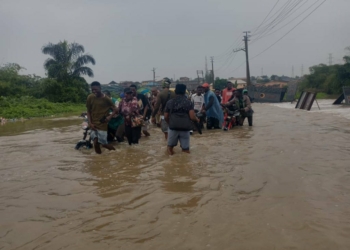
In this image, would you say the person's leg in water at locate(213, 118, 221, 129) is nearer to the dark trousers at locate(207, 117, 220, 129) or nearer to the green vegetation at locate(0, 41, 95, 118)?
the dark trousers at locate(207, 117, 220, 129)

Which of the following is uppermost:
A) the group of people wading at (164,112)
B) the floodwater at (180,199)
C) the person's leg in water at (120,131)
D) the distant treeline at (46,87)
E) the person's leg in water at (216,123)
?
the distant treeline at (46,87)

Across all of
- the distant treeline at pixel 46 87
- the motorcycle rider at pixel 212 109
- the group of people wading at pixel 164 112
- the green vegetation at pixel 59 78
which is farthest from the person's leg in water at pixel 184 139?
the distant treeline at pixel 46 87

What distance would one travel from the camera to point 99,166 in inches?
267

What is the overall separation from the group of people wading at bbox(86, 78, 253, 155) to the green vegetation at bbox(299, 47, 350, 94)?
25.5m

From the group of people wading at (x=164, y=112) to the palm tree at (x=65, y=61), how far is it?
2872 cm

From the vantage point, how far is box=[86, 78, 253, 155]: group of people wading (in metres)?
7.01

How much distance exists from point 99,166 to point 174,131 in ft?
4.85

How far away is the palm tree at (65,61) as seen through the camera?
37906mm

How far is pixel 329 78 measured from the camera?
3844 centimetres

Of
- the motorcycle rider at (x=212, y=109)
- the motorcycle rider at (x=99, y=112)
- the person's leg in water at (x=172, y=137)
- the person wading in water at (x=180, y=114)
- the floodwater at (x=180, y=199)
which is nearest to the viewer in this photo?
the floodwater at (x=180, y=199)

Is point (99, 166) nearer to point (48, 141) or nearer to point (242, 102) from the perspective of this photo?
point (48, 141)

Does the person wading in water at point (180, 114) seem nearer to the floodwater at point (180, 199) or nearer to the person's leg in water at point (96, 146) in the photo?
the floodwater at point (180, 199)

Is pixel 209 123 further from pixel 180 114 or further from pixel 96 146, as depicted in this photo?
pixel 180 114

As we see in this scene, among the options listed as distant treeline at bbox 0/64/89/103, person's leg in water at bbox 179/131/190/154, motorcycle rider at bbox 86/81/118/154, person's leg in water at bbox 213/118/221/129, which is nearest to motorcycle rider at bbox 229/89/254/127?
person's leg in water at bbox 213/118/221/129
